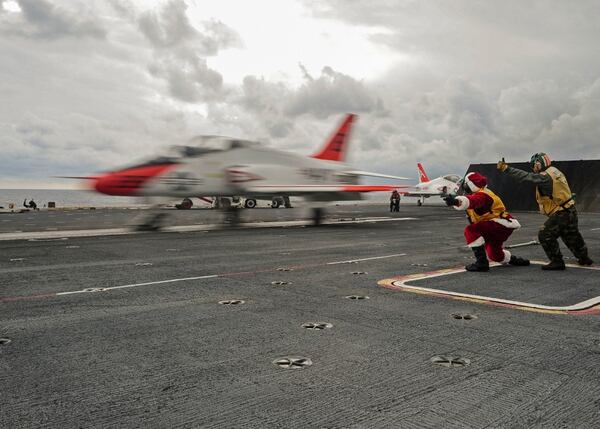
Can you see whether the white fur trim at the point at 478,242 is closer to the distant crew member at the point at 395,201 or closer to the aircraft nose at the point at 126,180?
the aircraft nose at the point at 126,180

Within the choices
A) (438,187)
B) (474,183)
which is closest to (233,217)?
(474,183)

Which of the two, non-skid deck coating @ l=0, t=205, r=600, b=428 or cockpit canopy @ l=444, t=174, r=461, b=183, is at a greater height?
cockpit canopy @ l=444, t=174, r=461, b=183

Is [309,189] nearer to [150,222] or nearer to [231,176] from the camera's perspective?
[231,176]

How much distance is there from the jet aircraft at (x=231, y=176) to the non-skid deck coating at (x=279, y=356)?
867cm

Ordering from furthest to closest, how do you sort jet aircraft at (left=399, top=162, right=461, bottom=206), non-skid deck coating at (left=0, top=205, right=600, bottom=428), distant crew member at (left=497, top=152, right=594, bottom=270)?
jet aircraft at (left=399, top=162, right=461, bottom=206)
distant crew member at (left=497, top=152, right=594, bottom=270)
non-skid deck coating at (left=0, top=205, right=600, bottom=428)

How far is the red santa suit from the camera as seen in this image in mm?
7699

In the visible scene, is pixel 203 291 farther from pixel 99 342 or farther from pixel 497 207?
pixel 497 207

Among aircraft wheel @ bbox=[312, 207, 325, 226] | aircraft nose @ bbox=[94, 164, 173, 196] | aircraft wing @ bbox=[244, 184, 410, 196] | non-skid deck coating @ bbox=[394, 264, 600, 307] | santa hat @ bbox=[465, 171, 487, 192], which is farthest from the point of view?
aircraft wheel @ bbox=[312, 207, 325, 226]

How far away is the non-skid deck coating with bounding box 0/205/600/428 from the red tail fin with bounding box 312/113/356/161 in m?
19.2

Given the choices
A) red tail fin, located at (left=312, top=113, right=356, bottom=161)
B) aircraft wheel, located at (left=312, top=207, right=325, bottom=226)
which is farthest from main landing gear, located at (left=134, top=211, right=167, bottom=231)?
red tail fin, located at (left=312, top=113, right=356, bottom=161)

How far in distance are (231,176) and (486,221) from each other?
11.0m

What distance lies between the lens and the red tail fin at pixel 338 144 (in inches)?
1013

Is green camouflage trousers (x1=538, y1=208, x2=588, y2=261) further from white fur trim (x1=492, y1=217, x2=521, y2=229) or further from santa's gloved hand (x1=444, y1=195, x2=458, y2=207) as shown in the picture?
santa's gloved hand (x1=444, y1=195, x2=458, y2=207)

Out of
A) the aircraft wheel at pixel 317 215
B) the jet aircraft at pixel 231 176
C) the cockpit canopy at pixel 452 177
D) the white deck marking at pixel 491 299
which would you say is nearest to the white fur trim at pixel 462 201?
the white deck marking at pixel 491 299
